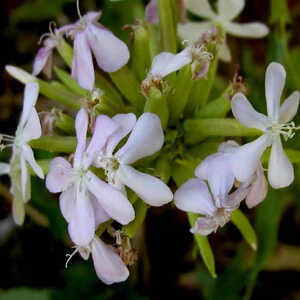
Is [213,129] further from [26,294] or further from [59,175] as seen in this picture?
[26,294]

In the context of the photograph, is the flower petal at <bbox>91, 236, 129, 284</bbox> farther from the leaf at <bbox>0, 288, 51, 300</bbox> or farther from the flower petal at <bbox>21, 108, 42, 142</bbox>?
the leaf at <bbox>0, 288, 51, 300</bbox>

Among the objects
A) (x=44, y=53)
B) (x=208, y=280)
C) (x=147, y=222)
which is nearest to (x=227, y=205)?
(x=44, y=53)

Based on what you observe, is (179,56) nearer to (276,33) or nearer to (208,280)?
(276,33)

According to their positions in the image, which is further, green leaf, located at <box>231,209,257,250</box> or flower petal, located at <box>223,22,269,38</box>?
flower petal, located at <box>223,22,269,38</box>

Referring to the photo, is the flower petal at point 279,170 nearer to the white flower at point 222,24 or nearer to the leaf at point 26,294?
the white flower at point 222,24

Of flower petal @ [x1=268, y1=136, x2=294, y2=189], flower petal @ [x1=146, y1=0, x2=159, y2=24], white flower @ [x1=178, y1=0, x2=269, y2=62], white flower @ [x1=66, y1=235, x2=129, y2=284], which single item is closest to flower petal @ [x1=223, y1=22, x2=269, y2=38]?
white flower @ [x1=178, y1=0, x2=269, y2=62]

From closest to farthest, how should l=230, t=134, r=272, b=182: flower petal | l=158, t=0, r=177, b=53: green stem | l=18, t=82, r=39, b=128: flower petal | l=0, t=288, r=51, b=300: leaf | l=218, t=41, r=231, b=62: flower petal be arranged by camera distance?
l=230, t=134, r=272, b=182: flower petal → l=18, t=82, r=39, b=128: flower petal → l=158, t=0, r=177, b=53: green stem → l=218, t=41, r=231, b=62: flower petal → l=0, t=288, r=51, b=300: leaf

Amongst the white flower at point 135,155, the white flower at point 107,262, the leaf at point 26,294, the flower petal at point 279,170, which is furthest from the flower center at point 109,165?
the leaf at point 26,294

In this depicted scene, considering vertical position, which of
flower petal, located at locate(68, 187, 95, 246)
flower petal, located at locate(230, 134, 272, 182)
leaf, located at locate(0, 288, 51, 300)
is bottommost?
leaf, located at locate(0, 288, 51, 300)
